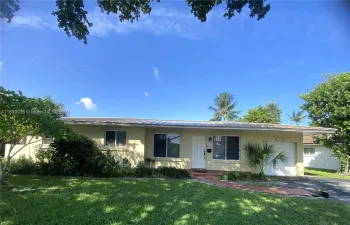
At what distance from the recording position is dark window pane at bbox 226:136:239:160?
13.8 m

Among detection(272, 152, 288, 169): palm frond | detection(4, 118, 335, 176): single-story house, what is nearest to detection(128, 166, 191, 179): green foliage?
detection(4, 118, 335, 176): single-story house

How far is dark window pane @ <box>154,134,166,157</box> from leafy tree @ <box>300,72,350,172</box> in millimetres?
12612

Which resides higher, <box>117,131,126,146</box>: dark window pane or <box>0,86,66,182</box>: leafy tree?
<box>0,86,66,182</box>: leafy tree

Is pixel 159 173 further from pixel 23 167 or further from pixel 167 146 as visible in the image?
pixel 23 167

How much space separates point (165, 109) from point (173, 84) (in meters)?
4.80

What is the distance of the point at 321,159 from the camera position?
22.3 m

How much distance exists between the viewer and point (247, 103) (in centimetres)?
3462

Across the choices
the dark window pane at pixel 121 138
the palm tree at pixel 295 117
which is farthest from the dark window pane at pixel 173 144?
the palm tree at pixel 295 117

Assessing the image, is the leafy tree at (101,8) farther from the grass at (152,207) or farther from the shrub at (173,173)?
the shrub at (173,173)

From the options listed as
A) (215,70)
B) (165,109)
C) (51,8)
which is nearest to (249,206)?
(51,8)

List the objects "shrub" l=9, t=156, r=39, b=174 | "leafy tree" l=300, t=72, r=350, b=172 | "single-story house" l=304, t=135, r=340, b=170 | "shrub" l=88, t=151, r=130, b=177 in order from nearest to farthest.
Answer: "shrub" l=88, t=151, r=130, b=177, "shrub" l=9, t=156, r=39, b=174, "leafy tree" l=300, t=72, r=350, b=172, "single-story house" l=304, t=135, r=340, b=170

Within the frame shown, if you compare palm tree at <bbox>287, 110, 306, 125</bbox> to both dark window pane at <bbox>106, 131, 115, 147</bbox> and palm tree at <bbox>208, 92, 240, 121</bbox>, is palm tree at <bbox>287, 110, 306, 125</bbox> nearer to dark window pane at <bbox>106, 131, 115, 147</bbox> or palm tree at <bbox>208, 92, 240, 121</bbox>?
palm tree at <bbox>208, 92, 240, 121</bbox>

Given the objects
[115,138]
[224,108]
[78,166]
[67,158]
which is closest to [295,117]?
[224,108]

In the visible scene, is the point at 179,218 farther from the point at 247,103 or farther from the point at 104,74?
the point at 247,103
